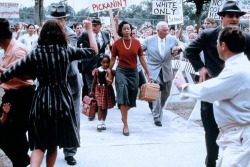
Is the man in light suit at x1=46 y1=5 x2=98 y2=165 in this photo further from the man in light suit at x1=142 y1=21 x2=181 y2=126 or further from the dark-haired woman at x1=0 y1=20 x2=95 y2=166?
the man in light suit at x1=142 y1=21 x2=181 y2=126

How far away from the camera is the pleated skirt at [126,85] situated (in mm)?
6973

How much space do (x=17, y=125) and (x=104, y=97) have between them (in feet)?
10.5

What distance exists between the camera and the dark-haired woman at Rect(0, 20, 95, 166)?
392cm

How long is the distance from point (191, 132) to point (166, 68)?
139 centimetres

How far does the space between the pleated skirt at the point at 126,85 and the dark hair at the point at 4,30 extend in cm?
308

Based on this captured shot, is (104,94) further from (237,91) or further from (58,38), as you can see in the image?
(237,91)

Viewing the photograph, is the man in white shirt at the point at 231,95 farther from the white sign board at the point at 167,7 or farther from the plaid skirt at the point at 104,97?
the white sign board at the point at 167,7

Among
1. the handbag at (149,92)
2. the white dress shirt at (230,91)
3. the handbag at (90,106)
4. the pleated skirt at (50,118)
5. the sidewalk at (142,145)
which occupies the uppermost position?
the white dress shirt at (230,91)

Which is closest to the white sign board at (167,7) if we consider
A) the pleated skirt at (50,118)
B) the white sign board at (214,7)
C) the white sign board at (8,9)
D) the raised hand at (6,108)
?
the white sign board at (214,7)

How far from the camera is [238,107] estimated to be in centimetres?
327

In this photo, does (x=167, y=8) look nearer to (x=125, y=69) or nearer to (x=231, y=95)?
(x=125, y=69)

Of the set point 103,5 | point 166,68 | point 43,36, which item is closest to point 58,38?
point 43,36

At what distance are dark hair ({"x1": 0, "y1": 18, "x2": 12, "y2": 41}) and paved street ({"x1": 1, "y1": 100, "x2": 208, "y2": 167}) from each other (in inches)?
74.0

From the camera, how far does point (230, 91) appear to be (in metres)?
3.19
